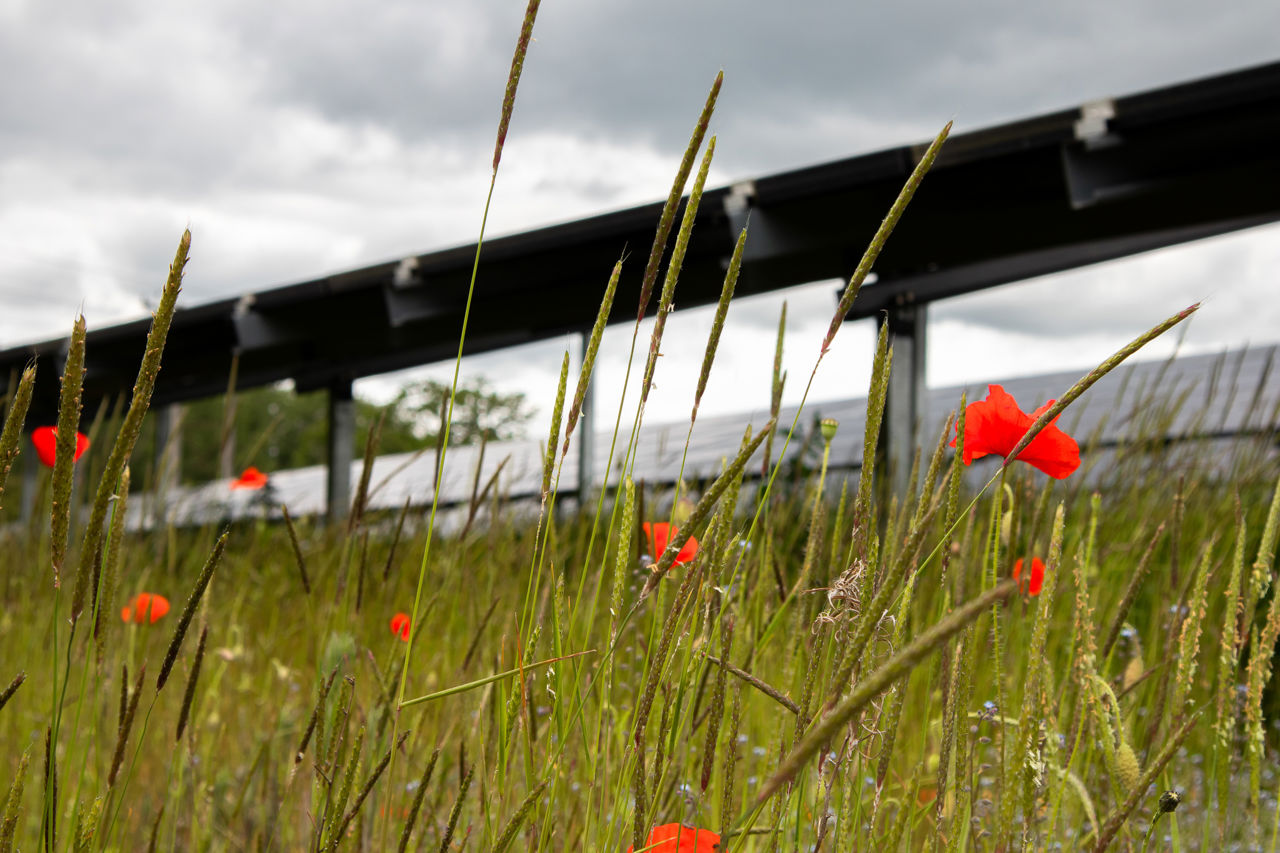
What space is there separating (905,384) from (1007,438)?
4094mm

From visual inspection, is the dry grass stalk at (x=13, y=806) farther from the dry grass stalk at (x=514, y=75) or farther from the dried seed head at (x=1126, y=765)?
the dried seed head at (x=1126, y=765)

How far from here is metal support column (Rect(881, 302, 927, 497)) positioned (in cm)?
470

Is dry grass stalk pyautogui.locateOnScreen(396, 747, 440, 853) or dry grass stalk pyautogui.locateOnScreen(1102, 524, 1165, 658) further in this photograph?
dry grass stalk pyautogui.locateOnScreen(1102, 524, 1165, 658)

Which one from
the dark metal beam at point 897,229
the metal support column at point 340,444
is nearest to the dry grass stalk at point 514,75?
the dark metal beam at point 897,229

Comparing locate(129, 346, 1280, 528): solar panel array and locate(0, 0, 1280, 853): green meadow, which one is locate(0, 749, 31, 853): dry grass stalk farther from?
locate(129, 346, 1280, 528): solar panel array

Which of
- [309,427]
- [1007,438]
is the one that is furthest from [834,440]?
[309,427]

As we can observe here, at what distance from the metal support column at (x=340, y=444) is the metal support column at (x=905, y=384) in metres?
3.54

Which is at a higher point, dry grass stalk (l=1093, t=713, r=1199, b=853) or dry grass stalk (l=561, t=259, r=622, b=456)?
dry grass stalk (l=561, t=259, r=622, b=456)

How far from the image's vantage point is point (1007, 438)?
88 centimetres

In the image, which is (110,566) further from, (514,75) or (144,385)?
(514,75)

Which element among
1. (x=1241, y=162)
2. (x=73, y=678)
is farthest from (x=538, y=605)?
(x=1241, y=162)

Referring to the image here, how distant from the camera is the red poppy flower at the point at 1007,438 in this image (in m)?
0.84

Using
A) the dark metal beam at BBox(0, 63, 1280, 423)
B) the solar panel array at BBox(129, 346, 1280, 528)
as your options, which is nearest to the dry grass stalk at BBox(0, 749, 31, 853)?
the solar panel array at BBox(129, 346, 1280, 528)

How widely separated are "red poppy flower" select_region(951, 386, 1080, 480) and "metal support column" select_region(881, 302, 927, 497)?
12.4 ft
